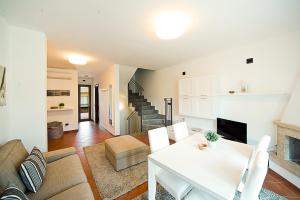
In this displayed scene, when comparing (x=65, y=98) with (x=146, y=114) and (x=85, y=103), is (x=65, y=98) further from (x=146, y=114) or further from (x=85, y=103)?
(x=146, y=114)

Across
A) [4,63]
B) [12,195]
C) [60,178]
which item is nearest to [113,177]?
[60,178]

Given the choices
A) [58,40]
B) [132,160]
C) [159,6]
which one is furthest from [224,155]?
[58,40]

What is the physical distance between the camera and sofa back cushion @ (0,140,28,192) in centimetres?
126

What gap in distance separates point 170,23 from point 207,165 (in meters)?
1.99

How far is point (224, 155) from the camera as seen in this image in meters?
1.72

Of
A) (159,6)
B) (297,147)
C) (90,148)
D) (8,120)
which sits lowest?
(90,148)

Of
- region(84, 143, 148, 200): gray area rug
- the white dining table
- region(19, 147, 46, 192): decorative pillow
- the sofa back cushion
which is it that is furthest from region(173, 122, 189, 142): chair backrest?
the sofa back cushion

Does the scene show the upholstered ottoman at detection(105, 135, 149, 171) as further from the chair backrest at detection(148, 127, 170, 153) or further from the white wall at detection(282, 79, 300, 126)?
the white wall at detection(282, 79, 300, 126)

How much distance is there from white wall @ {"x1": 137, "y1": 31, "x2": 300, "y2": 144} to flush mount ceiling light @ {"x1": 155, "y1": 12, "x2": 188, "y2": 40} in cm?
193

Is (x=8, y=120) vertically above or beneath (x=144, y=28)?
beneath

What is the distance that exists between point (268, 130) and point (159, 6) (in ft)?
10.5

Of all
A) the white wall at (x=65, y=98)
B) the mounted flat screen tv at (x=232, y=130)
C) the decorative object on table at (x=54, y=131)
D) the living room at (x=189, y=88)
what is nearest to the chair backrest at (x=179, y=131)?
the living room at (x=189, y=88)

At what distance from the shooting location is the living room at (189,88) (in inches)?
64.2

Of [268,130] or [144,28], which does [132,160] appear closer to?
[144,28]
